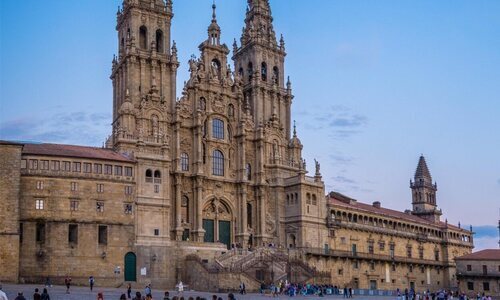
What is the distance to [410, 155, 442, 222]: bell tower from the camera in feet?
386

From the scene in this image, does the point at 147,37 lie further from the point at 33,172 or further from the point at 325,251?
the point at 325,251

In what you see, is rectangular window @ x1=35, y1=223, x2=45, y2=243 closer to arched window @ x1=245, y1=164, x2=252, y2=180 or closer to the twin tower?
the twin tower

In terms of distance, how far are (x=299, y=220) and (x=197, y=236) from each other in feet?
44.5

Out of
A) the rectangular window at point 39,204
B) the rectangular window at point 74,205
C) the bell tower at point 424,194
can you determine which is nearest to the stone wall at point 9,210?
the rectangular window at point 39,204

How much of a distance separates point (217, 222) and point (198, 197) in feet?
14.6

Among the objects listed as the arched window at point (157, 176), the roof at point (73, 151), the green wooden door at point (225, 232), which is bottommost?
the green wooden door at point (225, 232)

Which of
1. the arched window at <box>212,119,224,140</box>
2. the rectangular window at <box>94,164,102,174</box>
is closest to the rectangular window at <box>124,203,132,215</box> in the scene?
the rectangular window at <box>94,164,102,174</box>

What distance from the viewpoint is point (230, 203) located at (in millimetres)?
82000

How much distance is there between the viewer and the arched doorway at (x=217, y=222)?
80.0 m

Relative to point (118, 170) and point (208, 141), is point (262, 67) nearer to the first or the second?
point (208, 141)

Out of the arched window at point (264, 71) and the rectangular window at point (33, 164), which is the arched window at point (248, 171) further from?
the rectangular window at point (33, 164)

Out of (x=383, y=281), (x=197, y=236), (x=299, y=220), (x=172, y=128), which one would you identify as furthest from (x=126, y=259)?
(x=383, y=281)

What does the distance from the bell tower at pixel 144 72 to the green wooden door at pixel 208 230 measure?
11475 mm

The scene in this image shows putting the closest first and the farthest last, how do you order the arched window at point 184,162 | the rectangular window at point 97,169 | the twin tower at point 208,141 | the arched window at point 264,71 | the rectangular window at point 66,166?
the rectangular window at point 66,166 → the rectangular window at point 97,169 → the twin tower at point 208,141 → the arched window at point 184,162 → the arched window at point 264,71
